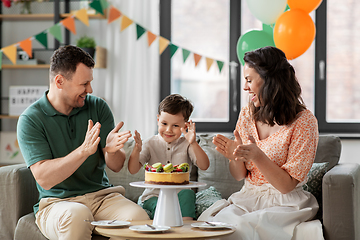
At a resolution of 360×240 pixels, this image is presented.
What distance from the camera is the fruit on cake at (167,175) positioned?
1665 millimetres

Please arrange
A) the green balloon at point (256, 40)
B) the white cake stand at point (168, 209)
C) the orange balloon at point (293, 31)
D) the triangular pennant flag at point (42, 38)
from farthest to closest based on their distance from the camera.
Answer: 1. the triangular pennant flag at point (42, 38)
2. the green balloon at point (256, 40)
3. the orange balloon at point (293, 31)
4. the white cake stand at point (168, 209)

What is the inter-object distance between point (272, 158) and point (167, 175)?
21.7 inches

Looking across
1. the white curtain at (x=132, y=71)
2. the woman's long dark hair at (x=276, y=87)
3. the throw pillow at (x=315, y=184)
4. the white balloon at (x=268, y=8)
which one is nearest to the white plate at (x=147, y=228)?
the woman's long dark hair at (x=276, y=87)

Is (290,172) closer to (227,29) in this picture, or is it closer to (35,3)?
(227,29)

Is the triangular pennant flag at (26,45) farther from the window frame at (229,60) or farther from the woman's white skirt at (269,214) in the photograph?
the woman's white skirt at (269,214)

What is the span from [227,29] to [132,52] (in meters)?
1.01

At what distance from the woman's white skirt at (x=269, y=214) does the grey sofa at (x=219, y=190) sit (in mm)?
103

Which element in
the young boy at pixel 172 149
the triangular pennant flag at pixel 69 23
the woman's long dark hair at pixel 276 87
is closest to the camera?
the woman's long dark hair at pixel 276 87

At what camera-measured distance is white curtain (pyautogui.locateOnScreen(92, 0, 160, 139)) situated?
4109 millimetres

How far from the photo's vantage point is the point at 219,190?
254cm

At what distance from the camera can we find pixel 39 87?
13.5 ft

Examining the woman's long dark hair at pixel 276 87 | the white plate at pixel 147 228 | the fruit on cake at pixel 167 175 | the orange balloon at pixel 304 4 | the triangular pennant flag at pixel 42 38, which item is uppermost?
the orange balloon at pixel 304 4

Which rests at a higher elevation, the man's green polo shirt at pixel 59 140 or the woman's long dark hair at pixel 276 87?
the woman's long dark hair at pixel 276 87

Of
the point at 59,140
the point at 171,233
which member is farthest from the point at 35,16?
the point at 171,233
